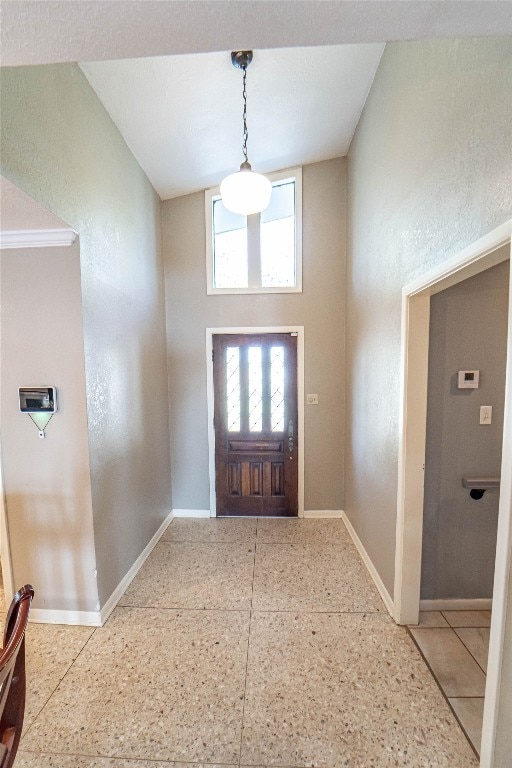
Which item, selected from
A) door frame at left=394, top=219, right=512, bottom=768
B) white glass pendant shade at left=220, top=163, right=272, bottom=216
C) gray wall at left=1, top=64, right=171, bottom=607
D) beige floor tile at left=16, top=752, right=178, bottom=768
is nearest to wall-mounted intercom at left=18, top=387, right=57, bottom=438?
gray wall at left=1, top=64, right=171, bottom=607

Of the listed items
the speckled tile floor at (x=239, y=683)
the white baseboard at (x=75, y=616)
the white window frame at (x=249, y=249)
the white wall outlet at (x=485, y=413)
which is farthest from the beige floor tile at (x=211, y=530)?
the white window frame at (x=249, y=249)

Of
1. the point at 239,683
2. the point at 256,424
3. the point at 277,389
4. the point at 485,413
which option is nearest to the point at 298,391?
the point at 277,389

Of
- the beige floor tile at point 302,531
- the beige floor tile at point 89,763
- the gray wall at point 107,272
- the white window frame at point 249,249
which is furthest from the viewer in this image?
the white window frame at point 249,249

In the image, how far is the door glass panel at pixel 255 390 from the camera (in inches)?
131

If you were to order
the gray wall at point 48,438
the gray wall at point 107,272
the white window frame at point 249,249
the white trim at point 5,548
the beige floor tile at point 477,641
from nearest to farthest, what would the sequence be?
1. the gray wall at point 107,272
2. the beige floor tile at point 477,641
3. the gray wall at point 48,438
4. the white trim at point 5,548
5. the white window frame at point 249,249

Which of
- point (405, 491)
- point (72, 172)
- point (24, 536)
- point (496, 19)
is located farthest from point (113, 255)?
point (405, 491)

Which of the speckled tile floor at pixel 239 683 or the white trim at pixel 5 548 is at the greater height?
the white trim at pixel 5 548

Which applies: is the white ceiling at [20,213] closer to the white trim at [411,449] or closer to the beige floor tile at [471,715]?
the white trim at [411,449]

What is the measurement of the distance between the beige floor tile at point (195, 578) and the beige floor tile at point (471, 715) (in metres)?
1.21

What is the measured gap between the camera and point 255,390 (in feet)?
11.0

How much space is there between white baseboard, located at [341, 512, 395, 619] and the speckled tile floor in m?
0.06

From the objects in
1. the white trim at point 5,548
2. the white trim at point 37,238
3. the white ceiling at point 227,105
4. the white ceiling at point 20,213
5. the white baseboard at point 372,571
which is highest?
the white ceiling at point 227,105

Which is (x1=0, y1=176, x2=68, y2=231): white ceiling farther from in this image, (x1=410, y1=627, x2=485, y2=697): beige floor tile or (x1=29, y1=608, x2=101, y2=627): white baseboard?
(x1=410, y1=627, x2=485, y2=697): beige floor tile

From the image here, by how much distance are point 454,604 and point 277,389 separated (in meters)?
2.21
